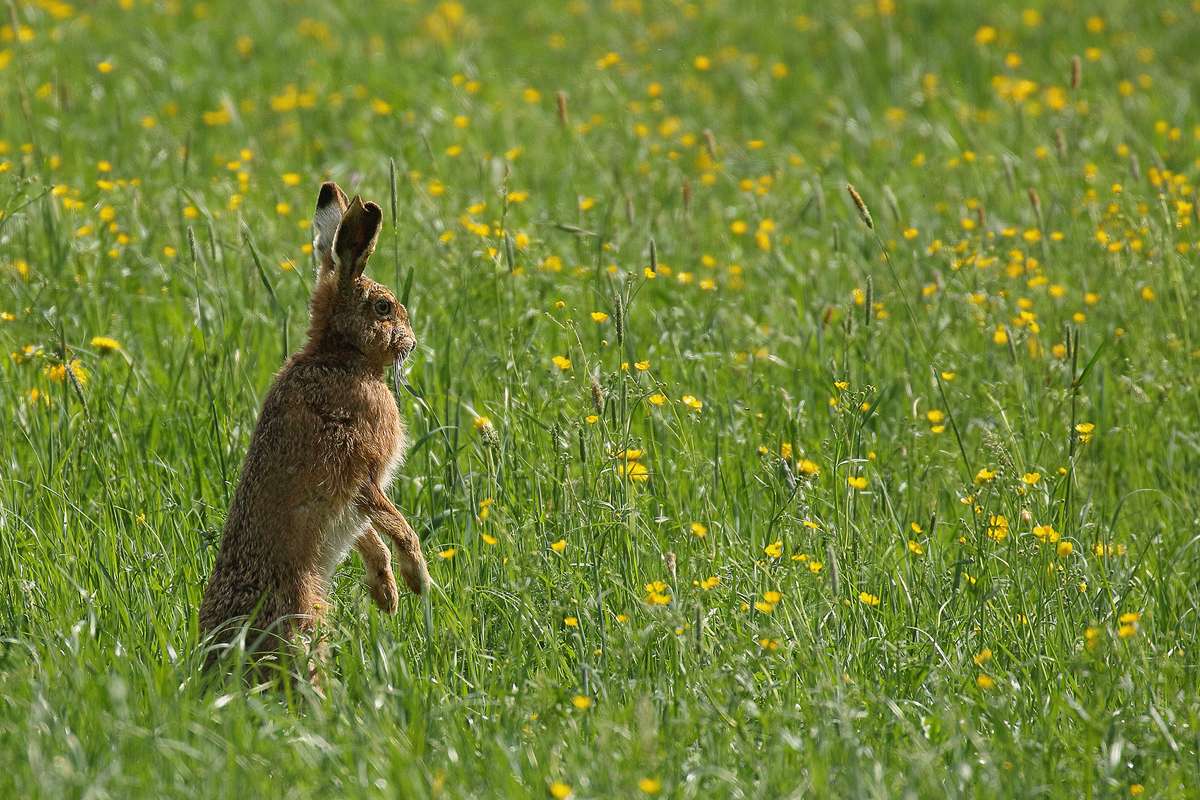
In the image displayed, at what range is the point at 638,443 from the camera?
473 cm

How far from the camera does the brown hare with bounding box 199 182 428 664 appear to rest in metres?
3.56

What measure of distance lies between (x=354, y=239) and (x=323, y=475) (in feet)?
2.17

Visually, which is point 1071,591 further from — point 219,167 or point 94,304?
point 219,167

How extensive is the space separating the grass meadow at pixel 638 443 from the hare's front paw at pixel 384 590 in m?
0.12

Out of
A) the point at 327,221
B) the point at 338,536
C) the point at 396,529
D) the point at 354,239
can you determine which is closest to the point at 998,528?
the point at 396,529

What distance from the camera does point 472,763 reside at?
3162 mm

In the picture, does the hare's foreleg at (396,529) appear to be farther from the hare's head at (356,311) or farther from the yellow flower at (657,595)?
the yellow flower at (657,595)

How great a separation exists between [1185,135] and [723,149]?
9.58ft

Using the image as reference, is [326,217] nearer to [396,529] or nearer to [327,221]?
[327,221]

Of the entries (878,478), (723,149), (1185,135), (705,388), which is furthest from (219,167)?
(1185,135)

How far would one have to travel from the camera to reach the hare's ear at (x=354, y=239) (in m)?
3.59

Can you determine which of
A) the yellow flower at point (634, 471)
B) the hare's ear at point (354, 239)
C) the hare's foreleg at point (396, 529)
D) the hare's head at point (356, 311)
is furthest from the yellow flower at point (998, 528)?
the hare's ear at point (354, 239)

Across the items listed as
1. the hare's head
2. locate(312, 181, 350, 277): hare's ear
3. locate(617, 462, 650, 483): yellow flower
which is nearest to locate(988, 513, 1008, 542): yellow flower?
locate(617, 462, 650, 483): yellow flower

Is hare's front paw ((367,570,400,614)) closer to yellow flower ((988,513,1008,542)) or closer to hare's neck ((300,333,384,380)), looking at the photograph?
hare's neck ((300,333,384,380))
